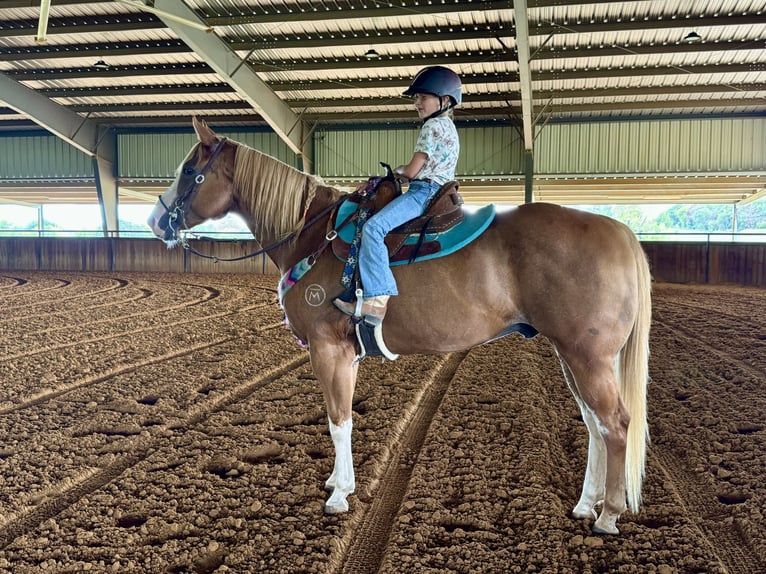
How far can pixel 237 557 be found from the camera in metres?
2.43

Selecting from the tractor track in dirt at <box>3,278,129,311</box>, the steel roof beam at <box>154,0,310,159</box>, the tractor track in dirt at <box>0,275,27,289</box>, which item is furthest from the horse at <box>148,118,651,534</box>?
the tractor track in dirt at <box>0,275,27,289</box>

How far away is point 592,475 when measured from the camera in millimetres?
2930

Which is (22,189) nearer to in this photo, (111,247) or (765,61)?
(111,247)

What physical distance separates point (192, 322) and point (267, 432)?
5313mm

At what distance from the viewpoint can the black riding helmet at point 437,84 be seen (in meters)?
2.86

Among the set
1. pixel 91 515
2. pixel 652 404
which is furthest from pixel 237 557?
pixel 652 404

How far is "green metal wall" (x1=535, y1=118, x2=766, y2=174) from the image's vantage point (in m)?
17.8

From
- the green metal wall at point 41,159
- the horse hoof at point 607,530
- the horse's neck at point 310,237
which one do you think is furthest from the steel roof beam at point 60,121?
the horse hoof at point 607,530

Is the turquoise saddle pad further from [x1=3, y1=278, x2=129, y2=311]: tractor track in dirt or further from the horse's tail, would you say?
[x1=3, y1=278, x2=129, y2=311]: tractor track in dirt

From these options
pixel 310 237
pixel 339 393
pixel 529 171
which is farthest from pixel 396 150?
pixel 339 393

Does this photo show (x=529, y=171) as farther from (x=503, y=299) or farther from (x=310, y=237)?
(x=503, y=299)

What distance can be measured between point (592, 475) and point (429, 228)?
5.38 feet

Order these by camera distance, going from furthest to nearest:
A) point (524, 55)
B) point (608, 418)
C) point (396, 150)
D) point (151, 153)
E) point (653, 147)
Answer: point (151, 153) → point (396, 150) → point (653, 147) → point (524, 55) → point (608, 418)

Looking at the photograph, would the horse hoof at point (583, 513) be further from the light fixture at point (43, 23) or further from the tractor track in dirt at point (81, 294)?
the tractor track in dirt at point (81, 294)
